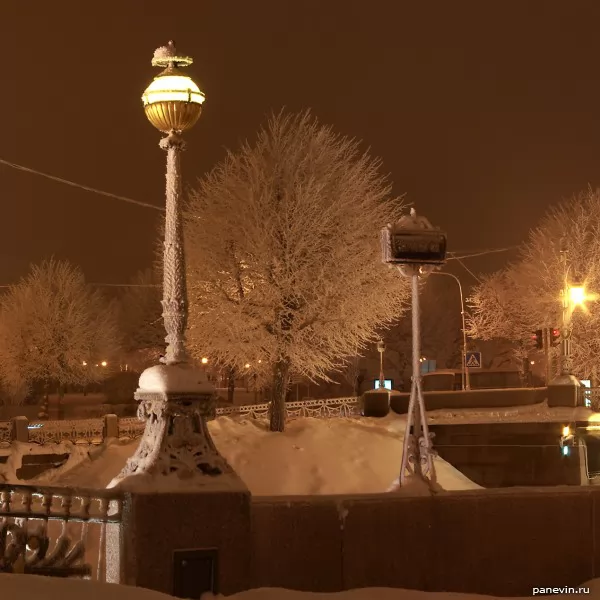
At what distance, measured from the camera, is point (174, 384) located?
8.57 meters

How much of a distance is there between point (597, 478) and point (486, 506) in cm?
2706

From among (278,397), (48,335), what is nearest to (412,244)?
(278,397)

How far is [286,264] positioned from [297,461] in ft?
20.3

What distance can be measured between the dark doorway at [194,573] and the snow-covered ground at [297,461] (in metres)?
15.5

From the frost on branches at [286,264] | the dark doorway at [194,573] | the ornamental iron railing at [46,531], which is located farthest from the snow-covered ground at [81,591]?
the frost on branches at [286,264]

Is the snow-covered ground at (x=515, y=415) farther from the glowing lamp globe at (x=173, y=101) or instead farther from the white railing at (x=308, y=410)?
the glowing lamp globe at (x=173, y=101)

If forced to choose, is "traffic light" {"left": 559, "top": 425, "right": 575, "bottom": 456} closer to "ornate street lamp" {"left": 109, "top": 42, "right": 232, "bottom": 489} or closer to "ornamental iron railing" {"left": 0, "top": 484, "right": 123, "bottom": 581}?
"ornate street lamp" {"left": 109, "top": 42, "right": 232, "bottom": 489}

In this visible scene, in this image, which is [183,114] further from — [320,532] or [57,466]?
[57,466]

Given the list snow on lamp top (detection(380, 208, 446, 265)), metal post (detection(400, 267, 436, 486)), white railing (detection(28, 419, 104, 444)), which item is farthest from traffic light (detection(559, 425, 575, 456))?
snow on lamp top (detection(380, 208, 446, 265))

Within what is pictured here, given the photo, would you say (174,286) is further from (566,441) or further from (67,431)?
(566,441)

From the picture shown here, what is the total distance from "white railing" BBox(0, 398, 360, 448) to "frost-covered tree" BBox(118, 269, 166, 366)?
2665 centimetres

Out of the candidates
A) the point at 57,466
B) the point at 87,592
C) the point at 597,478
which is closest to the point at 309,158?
the point at 57,466

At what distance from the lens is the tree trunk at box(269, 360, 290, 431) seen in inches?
1174

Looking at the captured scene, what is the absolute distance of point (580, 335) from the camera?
4688 centimetres
